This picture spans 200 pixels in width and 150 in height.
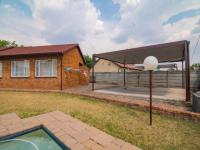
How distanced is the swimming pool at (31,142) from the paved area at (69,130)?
0.42 feet

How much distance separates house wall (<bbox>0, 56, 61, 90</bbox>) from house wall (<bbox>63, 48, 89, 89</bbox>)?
78 centimetres

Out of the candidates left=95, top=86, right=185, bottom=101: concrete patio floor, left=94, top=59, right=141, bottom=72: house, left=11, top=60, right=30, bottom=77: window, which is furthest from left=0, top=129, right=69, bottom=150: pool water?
Answer: left=94, top=59, right=141, bottom=72: house

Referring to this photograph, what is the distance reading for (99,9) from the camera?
9.36 m

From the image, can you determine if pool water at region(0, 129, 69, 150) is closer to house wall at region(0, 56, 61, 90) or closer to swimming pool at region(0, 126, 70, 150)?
swimming pool at region(0, 126, 70, 150)

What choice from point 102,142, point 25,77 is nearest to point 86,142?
point 102,142

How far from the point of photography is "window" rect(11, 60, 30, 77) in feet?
34.7

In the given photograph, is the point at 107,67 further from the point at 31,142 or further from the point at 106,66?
the point at 31,142

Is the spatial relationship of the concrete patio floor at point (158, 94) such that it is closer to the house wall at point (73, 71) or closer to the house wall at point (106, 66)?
the house wall at point (73, 71)

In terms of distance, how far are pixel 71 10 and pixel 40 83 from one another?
6.69 metres

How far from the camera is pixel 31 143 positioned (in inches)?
121

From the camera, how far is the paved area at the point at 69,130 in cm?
265

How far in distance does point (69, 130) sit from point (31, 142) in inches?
39.1

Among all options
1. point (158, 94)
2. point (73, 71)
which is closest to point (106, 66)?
point (73, 71)

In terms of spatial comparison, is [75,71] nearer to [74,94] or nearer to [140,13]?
[74,94]
